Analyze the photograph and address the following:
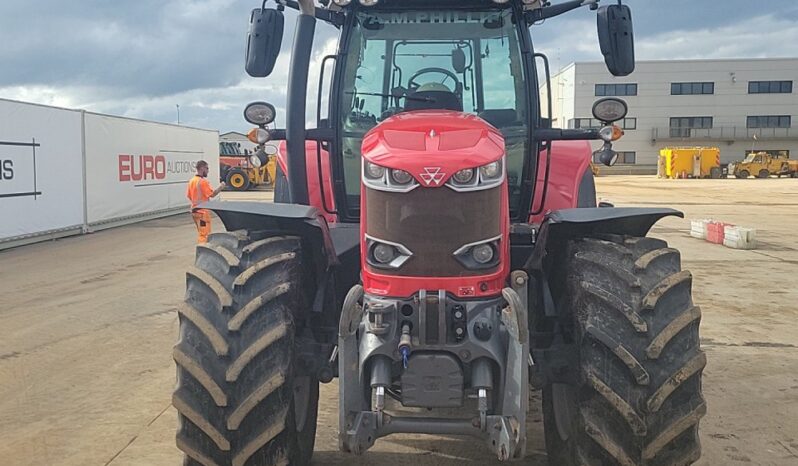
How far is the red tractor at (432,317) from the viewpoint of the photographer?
3.04 m

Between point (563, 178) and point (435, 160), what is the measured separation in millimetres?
2000

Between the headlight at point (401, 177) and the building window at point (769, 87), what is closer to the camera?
the headlight at point (401, 177)

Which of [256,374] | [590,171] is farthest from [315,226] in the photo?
[590,171]

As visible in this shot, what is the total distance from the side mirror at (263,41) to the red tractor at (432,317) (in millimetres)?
11

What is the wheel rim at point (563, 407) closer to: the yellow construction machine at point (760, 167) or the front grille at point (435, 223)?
the front grille at point (435, 223)

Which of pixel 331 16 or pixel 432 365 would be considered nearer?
pixel 432 365

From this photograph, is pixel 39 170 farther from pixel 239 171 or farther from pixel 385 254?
pixel 239 171

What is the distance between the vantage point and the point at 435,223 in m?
3.17

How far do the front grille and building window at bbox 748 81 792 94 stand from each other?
68.4 m

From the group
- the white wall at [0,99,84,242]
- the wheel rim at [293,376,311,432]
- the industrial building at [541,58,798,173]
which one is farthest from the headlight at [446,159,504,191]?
the industrial building at [541,58,798,173]

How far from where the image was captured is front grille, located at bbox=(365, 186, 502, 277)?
10.4 feet

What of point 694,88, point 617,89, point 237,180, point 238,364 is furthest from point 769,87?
point 238,364

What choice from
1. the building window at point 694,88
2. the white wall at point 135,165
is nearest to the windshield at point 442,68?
the white wall at point 135,165

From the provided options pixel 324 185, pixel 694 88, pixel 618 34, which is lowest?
pixel 324 185
